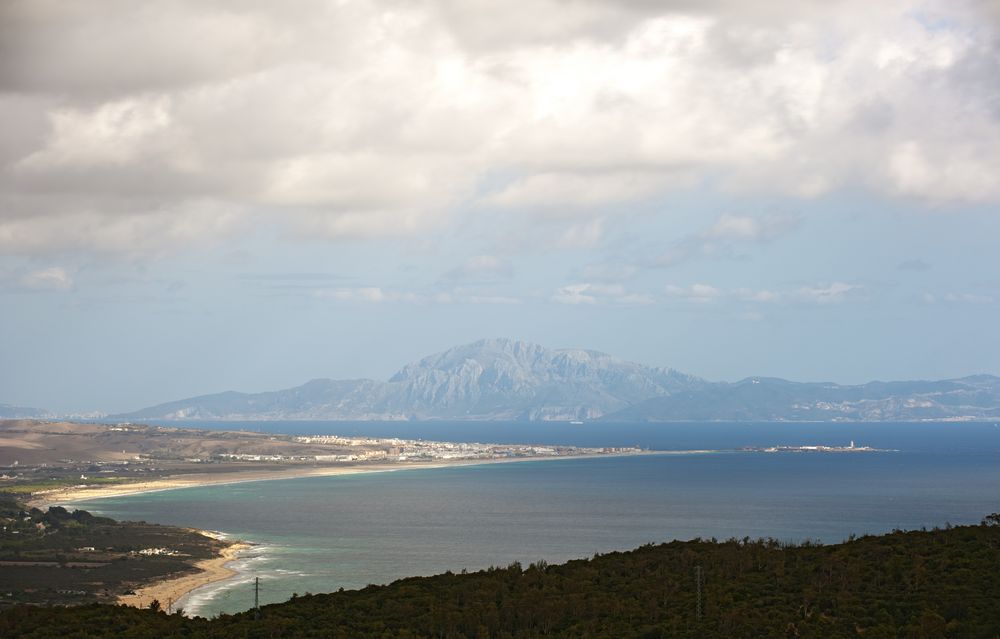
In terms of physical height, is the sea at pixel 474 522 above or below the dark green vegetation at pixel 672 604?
below

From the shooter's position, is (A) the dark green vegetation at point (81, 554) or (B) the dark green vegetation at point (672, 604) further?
(A) the dark green vegetation at point (81, 554)

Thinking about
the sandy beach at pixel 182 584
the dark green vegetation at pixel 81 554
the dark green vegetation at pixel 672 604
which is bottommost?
the sandy beach at pixel 182 584

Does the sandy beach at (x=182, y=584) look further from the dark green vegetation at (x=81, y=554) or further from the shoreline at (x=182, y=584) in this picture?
the dark green vegetation at (x=81, y=554)

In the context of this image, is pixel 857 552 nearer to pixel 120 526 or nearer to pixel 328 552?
pixel 328 552

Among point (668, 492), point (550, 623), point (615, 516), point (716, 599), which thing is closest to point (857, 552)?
point (716, 599)

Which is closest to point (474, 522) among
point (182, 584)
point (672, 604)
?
point (182, 584)

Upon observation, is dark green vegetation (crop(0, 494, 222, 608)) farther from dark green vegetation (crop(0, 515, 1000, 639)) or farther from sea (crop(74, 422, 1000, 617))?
dark green vegetation (crop(0, 515, 1000, 639))

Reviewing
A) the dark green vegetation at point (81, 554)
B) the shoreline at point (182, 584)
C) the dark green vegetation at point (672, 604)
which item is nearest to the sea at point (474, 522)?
the shoreline at point (182, 584)
